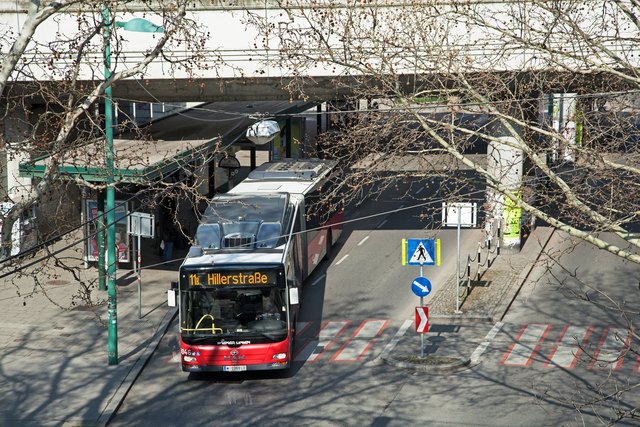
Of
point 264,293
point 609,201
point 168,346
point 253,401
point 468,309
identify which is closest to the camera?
point 609,201

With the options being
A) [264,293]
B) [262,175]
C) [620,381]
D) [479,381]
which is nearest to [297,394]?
[264,293]

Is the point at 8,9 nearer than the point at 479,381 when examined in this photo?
No

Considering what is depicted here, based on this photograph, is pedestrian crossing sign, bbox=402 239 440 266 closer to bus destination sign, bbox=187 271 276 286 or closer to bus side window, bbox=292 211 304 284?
bus side window, bbox=292 211 304 284

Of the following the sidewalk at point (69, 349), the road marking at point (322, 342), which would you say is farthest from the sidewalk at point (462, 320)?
the sidewalk at point (69, 349)

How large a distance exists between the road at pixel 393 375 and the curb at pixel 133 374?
153mm

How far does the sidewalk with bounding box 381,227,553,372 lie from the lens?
2188 cm

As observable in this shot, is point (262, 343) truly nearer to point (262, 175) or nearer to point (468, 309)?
point (468, 309)

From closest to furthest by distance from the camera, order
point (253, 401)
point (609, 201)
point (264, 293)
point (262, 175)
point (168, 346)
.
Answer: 1. point (609, 201)
2. point (253, 401)
3. point (264, 293)
4. point (168, 346)
5. point (262, 175)

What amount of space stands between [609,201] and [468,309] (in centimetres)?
1319

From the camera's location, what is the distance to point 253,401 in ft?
65.2

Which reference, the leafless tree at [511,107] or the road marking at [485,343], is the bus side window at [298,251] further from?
the leafless tree at [511,107]

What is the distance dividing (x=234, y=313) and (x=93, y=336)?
478 cm

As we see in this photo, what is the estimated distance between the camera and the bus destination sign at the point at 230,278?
21078mm

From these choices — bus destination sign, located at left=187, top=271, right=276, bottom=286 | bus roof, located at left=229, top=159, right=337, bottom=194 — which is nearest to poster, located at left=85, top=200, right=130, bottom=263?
bus roof, located at left=229, top=159, right=337, bottom=194
